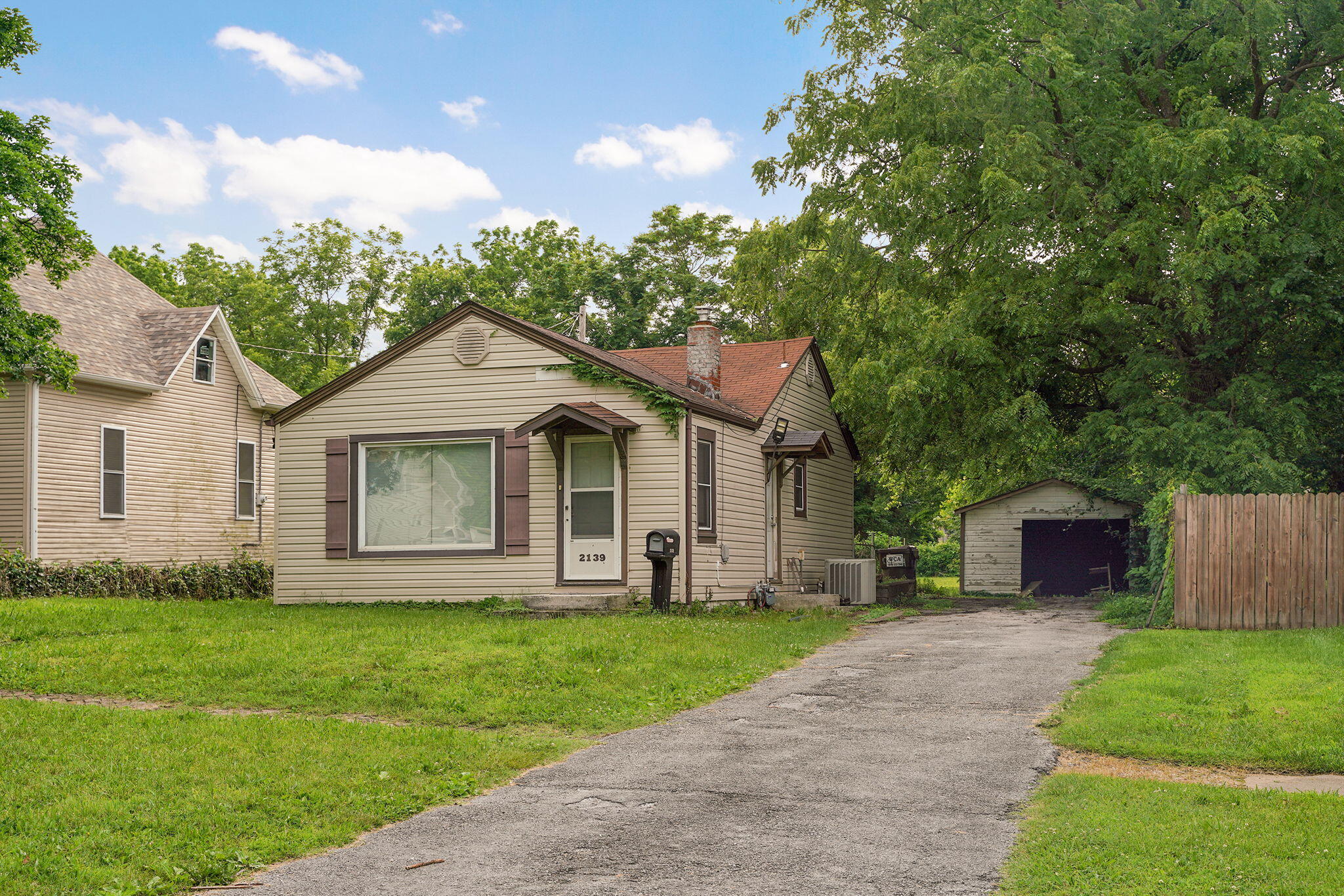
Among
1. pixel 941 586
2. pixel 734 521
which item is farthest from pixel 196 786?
pixel 941 586

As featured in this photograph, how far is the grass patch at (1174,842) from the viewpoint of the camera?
5.16 m

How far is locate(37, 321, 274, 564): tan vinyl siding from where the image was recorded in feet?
68.9

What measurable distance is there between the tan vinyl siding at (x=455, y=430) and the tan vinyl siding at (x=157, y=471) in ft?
15.1

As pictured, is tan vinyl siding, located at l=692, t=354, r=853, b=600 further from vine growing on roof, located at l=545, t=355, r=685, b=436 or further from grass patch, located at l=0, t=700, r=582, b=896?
grass patch, located at l=0, t=700, r=582, b=896

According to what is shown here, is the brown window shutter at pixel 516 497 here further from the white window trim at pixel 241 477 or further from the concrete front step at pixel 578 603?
the white window trim at pixel 241 477

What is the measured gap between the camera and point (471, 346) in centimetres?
1861

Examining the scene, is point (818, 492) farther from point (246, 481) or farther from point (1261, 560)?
point (246, 481)

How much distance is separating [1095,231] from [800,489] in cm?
692

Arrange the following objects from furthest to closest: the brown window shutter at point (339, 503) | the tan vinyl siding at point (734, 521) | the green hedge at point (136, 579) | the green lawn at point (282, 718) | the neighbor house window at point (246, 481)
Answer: the neighbor house window at point (246, 481) → the green hedge at point (136, 579) → the brown window shutter at point (339, 503) → the tan vinyl siding at point (734, 521) → the green lawn at point (282, 718)

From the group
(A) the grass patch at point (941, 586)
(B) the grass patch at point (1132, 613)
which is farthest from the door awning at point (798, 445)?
(A) the grass patch at point (941, 586)

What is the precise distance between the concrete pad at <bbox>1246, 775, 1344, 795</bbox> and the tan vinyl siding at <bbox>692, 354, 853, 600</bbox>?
10.9 meters

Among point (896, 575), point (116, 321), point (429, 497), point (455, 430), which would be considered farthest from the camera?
point (896, 575)

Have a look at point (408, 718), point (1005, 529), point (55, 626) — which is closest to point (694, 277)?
point (1005, 529)

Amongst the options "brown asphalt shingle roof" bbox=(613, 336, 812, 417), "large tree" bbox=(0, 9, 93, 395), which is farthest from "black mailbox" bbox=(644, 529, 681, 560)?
"large tree" bbox=(0, 9, 93, 395)
